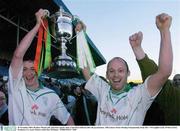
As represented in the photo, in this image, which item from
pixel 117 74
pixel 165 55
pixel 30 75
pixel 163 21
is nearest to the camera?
pixel 165 55

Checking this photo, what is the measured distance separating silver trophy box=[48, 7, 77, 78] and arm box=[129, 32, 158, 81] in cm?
48

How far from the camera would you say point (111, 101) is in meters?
3.70

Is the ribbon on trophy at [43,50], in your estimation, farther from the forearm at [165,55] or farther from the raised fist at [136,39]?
the forearm at [165,55]

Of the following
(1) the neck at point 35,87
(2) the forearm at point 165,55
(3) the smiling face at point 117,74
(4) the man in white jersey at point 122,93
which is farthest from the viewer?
(1) the neck at point 35,87

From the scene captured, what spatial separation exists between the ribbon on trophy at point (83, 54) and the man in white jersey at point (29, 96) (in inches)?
12.4

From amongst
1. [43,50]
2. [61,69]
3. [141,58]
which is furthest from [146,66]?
[43,50]

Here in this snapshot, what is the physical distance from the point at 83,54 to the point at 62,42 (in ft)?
0.62

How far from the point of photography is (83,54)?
382 cm

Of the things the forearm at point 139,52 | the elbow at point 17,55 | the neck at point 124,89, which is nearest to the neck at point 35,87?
the elbow at point 17,55

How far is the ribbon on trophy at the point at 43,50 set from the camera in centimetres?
379

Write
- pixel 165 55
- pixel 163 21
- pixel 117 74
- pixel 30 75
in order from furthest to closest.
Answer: pixel 30 75 → pixel 117 74 → pixel 163 21 → pixel 165 55

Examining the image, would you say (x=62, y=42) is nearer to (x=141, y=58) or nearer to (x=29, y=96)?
(x=29, y=96)

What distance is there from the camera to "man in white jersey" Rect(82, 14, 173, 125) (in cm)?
354

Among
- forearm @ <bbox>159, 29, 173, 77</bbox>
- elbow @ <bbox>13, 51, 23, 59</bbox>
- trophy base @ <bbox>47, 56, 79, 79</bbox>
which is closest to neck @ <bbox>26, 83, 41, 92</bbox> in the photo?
trophy base @ <bbox>47, 56, 79, 79</bbox>
